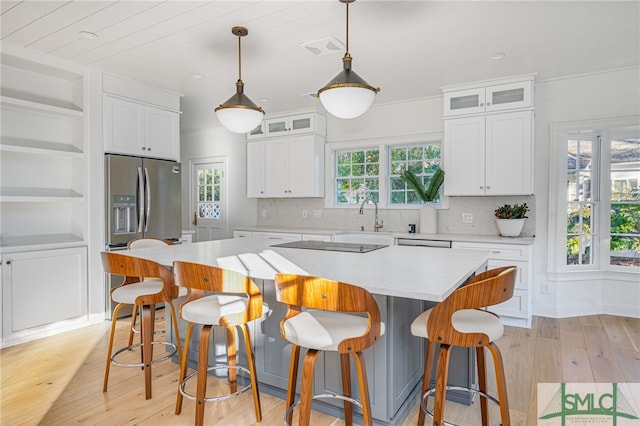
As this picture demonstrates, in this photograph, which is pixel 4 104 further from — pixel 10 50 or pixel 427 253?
pixel 427 253

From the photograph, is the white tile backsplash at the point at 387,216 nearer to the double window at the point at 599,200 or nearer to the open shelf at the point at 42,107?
the double window at the point at 599,200

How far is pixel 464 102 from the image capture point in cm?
419

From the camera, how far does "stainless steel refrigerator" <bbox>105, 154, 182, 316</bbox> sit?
3.86 m

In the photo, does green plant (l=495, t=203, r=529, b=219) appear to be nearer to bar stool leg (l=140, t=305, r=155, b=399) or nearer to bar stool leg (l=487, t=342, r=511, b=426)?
bar stool leg (l=487, t=342, r=511, b=426)

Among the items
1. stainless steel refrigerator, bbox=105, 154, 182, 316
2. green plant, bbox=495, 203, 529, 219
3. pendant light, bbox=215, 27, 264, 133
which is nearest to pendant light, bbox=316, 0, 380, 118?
pendant light, bbox=215, 27, 264, 133

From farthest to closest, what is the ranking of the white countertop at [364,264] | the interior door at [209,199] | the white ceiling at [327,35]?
the interior door at [209,199], the white ceiling at [327,35], the white countertop at [364,264]

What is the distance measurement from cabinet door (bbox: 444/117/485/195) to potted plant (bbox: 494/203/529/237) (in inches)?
12.1

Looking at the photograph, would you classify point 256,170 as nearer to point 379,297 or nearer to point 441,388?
point 379,297

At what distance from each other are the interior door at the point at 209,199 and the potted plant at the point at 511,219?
4.30m

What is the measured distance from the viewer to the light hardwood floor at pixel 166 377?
6.97ft

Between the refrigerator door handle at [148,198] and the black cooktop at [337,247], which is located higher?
the refrigerator door handle at [148,198]

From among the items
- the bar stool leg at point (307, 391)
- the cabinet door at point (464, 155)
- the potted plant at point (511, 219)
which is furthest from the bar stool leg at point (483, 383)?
the cabinet door at point (464, 155)

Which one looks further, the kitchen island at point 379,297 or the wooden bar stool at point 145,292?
the wooden bar stool at point 145,292

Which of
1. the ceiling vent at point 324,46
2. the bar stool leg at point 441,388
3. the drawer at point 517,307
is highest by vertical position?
the ceiling vent at point 324,46
